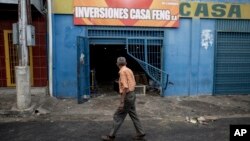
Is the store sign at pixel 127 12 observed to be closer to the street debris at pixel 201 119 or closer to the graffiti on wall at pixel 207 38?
the graffiti on wall at pixel 207 38

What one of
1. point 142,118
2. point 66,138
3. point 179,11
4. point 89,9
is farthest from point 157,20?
point 66,138

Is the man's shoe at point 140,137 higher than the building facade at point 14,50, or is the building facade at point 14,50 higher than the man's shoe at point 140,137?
the building facade at point 14,50

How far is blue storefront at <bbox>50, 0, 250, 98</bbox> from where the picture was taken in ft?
33.7

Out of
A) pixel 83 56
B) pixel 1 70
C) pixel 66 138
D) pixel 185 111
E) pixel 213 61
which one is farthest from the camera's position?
pixel 213 61

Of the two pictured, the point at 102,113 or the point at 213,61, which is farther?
the point at 213,61

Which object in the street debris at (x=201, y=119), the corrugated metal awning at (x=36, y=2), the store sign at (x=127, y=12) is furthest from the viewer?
the store sign at (x=127, y=12)

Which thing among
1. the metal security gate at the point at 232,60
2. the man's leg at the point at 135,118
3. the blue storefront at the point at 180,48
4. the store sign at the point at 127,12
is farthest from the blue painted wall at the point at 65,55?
the metal security gate at the point at 232,60

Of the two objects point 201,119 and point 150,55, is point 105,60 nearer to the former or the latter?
point 150,55

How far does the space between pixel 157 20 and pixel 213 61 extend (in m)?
2.82

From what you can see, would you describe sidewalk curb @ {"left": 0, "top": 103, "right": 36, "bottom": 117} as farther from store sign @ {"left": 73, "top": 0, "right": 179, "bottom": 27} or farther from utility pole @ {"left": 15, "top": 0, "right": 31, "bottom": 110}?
store sign @ {"left": 73, "top": 0, "right": 179, "bottom": 27}

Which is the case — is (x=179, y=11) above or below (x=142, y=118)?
above

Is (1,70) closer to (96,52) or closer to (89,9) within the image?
(89,9)

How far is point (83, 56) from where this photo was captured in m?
9.74

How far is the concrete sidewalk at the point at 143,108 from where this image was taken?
26.8 ft
